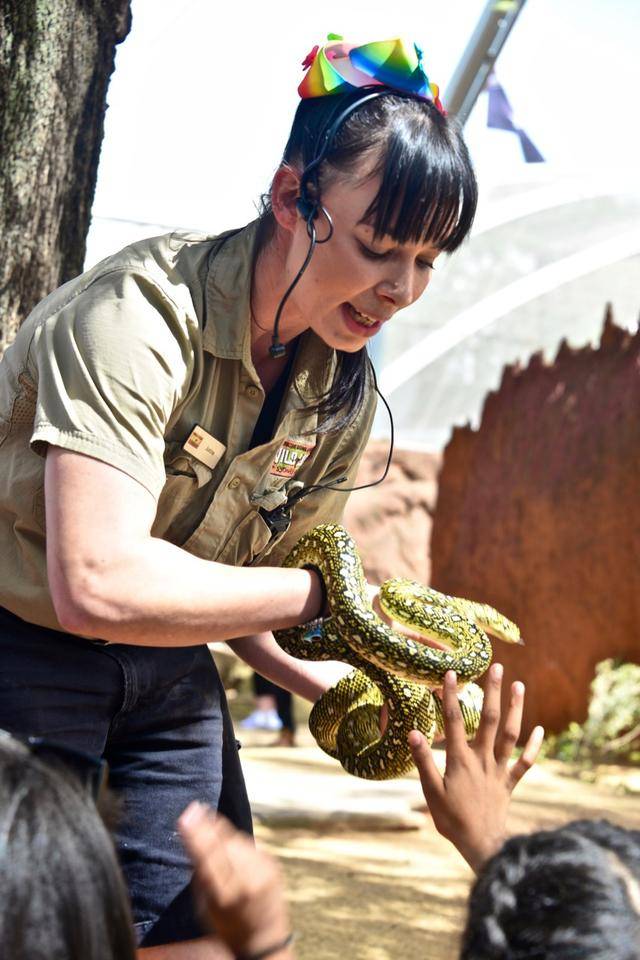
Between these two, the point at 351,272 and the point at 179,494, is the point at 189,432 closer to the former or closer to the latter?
the point at 179,494

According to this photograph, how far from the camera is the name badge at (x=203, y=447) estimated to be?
2.36 m

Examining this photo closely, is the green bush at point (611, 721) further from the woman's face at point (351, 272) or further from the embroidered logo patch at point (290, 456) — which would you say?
the woman's face at point (351, 272)

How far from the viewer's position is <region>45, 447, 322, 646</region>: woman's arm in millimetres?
2004

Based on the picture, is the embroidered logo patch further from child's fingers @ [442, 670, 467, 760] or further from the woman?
child's fingers @ [442, 670, 467, 760]

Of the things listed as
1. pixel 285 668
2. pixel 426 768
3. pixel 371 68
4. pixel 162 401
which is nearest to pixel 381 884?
pixel 285 668

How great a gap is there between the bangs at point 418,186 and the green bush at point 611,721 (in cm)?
630

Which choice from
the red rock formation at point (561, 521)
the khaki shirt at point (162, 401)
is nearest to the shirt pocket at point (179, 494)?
the khaki shirt at point (162, 401)

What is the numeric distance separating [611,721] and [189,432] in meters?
6.44

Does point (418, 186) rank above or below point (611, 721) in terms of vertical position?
above

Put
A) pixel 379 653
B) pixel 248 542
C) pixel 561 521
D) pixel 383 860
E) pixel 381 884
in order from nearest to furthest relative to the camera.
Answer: pixel 379 653 → pixel 248 542 → pixel 381 884 → pixel 383 860 → pixel 561 521

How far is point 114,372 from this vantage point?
2.10 metres

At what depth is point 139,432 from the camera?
6.84ft

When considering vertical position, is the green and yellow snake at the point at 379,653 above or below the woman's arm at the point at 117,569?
below

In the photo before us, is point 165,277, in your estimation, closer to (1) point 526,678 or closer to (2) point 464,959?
(2) point 464,959
